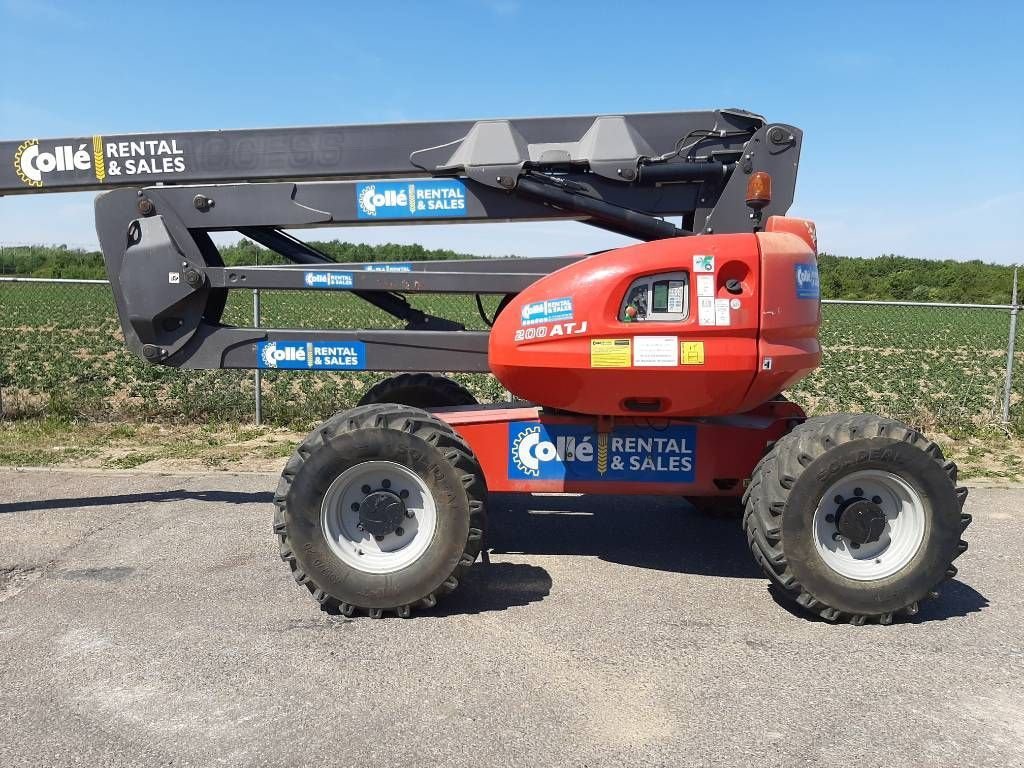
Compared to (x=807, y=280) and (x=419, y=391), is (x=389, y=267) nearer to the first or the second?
(x=419, y=391)

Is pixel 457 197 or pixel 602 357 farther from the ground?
pixel 457 197

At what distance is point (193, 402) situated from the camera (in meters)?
9.56

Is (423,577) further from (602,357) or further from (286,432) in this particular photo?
(286,432)

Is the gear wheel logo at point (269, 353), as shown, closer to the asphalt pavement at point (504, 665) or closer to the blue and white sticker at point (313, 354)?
the blue and white sticker at point (313, 354)

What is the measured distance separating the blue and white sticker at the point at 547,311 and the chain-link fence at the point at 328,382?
137 cm

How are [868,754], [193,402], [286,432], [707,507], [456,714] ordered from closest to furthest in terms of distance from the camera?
[868,754]
[456,714]
[707,507]
[286,432]
[193,402]

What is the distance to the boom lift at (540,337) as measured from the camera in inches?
157

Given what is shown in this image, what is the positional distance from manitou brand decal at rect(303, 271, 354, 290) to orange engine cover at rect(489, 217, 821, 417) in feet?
4.75

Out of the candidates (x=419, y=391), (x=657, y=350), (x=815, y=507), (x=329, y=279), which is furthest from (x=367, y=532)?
(x=815, y=507)

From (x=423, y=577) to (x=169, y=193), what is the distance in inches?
122

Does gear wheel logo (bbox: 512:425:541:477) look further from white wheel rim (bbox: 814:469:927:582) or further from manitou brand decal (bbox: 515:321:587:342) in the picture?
white wheel rim (bbox: 814:469:927:582)

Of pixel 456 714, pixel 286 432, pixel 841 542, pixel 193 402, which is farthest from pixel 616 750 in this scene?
pixel 193 402

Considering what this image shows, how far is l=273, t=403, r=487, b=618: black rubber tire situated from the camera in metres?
3.99

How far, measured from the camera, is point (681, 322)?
13.2 feet
